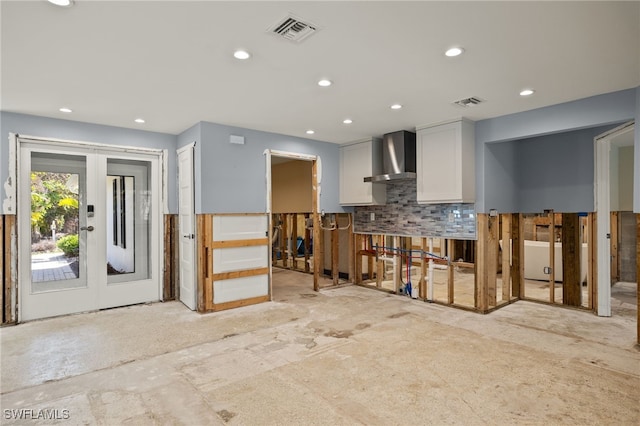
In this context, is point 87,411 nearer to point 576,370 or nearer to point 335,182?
point 576,370

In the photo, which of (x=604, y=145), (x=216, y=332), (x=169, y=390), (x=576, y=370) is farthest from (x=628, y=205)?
(x=169, y=390)

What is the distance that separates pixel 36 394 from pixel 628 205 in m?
7.80

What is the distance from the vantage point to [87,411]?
2.28m

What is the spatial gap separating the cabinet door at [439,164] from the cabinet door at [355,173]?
0.99 m

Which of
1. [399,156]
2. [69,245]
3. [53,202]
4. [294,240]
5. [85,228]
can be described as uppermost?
[399,156]

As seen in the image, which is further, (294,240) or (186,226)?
(294,240)

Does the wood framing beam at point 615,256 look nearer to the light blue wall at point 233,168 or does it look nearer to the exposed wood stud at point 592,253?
the exposed wood stud at point 592,253

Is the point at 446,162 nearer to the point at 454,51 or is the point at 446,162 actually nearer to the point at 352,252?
the point at 454,51

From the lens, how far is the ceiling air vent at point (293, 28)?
7.11 feet

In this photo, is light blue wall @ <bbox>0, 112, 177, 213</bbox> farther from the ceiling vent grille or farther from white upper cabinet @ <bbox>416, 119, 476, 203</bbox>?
the ceiling vent grille

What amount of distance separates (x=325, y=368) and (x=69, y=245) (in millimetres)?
3752

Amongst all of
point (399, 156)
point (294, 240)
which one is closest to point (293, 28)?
point (399, 156)

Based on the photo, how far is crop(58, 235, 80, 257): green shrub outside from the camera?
4410mm

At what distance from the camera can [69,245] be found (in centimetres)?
446
